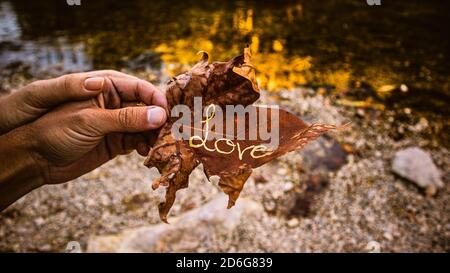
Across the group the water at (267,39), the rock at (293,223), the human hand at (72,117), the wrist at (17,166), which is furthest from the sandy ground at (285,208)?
the water at (267,39)

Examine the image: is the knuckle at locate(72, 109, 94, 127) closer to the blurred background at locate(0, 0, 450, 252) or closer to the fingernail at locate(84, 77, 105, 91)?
the fingernail at locate(84, 77, 105, 91)

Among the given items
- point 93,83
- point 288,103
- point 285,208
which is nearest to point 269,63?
point 288,103

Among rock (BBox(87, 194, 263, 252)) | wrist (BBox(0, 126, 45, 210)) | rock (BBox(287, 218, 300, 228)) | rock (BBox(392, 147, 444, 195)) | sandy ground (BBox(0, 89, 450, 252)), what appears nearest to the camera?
wrist (BBox(0, 126, 45, 210))

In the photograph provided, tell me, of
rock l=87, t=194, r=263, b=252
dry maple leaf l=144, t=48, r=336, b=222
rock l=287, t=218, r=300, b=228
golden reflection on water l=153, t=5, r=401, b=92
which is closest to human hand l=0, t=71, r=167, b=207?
dry maple leaf l=144, t=48, r=336, b=222

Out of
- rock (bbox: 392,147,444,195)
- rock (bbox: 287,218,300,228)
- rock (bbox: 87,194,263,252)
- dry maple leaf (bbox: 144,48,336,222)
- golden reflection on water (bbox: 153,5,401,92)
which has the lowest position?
rock (bbox: 287,218,300,228)

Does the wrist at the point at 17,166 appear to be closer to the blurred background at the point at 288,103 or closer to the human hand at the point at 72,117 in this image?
the human hand at the point at 72,117

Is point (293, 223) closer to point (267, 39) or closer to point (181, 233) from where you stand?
point (181, 233)

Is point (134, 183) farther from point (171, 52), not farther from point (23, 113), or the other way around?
point (171, 52)
